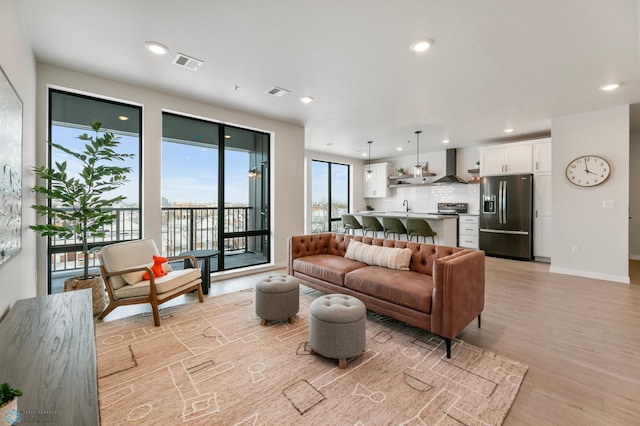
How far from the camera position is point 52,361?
4.14ft

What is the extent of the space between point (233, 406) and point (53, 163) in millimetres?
3466

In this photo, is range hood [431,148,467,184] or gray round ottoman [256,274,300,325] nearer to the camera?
gray round ottoman [256,274,300,325]

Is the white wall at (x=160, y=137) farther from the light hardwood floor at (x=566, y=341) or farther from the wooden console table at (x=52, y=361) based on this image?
the wooden console table at (x=52, y=361)

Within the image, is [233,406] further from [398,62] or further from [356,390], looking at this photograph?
[398,62]

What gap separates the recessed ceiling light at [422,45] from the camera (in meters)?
2.58

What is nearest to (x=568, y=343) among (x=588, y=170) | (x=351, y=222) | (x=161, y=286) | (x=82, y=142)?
(x=588, y=170)

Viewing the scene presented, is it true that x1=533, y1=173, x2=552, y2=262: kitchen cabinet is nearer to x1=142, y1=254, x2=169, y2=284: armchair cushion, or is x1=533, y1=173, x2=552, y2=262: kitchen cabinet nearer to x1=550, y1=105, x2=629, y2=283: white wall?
x1=550, y1=105, x2=629, y2=283: white wall

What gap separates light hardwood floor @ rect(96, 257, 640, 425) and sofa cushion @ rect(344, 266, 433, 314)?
0.63m

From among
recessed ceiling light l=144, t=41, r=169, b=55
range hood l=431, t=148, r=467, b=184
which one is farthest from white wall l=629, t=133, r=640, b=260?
recessed ceiling light l=144, t=41, r=169, b=55

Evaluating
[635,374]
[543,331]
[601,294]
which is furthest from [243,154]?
[601,294]

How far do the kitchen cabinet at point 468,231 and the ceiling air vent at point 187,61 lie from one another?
6484mm

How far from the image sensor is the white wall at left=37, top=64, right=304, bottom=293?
3.17m

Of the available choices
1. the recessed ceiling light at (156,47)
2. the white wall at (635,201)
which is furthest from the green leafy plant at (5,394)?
the white wall at (635,201)

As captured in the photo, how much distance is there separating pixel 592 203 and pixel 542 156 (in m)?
1.58
